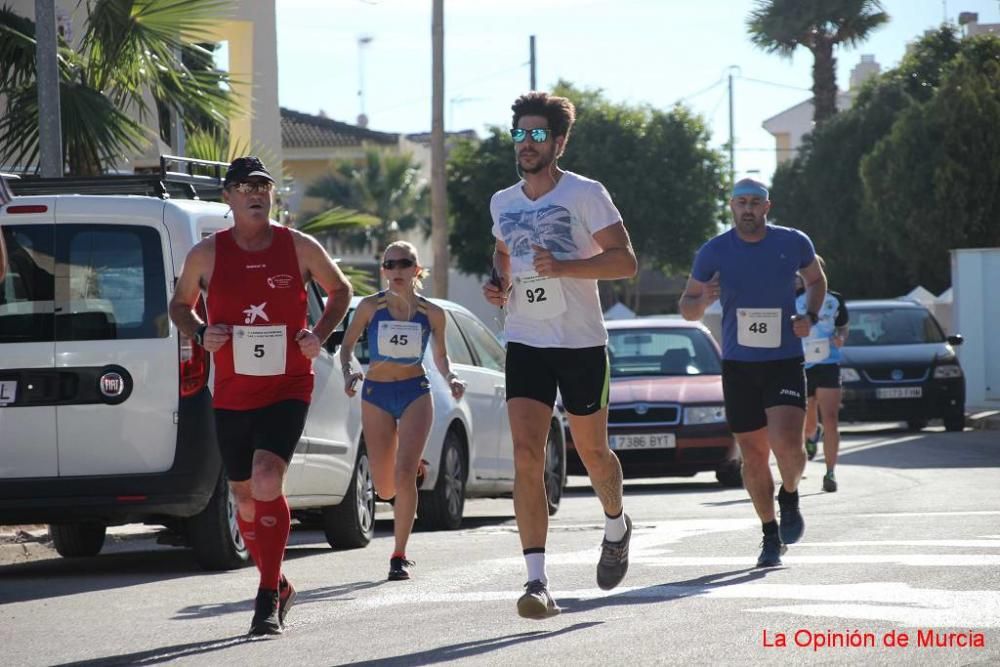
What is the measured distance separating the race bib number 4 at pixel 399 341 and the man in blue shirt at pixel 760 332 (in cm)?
168

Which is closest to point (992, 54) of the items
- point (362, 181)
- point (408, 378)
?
point (362, 181)

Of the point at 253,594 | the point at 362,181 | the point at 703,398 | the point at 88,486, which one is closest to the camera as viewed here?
the point at 253,594

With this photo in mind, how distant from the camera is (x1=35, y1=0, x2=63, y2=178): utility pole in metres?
14.3

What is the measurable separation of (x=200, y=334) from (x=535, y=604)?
185cm

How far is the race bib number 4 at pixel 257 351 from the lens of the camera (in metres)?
8.06

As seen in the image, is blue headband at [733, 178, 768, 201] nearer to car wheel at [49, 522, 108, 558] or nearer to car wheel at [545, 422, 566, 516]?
car wheel at [49, 522, 108, 558]

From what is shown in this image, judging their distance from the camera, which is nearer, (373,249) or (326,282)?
(326,282)

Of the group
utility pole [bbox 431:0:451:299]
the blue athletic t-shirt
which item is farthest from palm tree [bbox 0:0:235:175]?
utility pole [bbox 431:0:451:299]

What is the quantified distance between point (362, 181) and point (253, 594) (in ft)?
208

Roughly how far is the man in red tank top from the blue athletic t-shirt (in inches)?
105

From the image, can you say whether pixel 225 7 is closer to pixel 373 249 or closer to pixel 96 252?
pixel 96 252

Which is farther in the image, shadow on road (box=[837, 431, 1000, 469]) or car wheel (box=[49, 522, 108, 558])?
shadow on road (box=[837, 431, 1000, 469])

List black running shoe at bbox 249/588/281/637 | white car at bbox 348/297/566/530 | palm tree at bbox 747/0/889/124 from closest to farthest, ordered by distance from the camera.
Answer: black running shoe at bbox 249/588/281/637
white car at bbox 348/297/566/530
palm tree at bbox 747/0/889/124

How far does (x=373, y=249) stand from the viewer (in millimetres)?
73812
